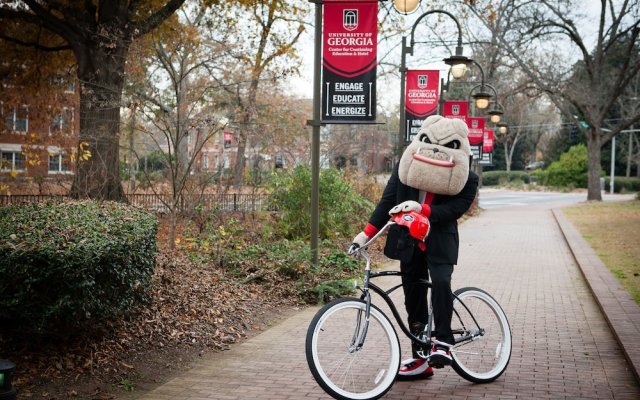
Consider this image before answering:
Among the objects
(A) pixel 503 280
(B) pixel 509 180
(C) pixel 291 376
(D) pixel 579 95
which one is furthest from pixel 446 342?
(B) pixel 509 180

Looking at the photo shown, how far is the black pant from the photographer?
4844 mm

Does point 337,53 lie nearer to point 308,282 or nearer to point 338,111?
point 338,111

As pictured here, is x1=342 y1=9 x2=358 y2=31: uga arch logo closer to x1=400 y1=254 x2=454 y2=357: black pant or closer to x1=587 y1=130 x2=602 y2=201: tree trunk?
x1=400 y1=254 x2=454 y2=357: black pant

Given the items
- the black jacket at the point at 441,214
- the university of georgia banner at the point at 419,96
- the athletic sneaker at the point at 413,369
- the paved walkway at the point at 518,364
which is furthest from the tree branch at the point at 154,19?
the athletic sneaker at the point at 413,369

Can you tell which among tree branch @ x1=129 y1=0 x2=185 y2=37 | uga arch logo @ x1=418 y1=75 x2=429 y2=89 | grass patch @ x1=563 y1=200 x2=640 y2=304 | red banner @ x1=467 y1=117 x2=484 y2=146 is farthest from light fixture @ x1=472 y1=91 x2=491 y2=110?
tree branch @ x1=129 y1=0 x2=185 y2=37

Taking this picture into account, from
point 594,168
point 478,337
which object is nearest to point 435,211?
point 478,337

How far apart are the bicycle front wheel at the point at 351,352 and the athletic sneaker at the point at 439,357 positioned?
14.5 inches

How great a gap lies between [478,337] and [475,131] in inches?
914

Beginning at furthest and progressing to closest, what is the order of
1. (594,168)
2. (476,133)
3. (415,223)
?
(594,168) < (476,133) < (415,223)

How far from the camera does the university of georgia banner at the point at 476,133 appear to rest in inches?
1076

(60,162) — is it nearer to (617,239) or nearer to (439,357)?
(617,239)

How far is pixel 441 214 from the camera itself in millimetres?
4793

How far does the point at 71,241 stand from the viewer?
16.3 ft

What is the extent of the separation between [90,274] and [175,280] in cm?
276
